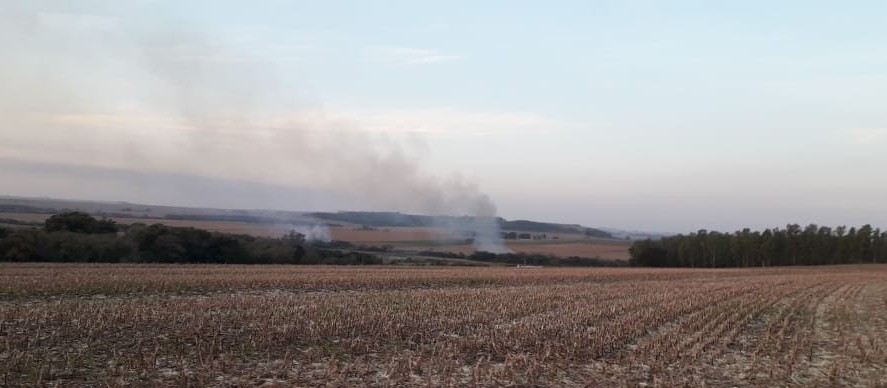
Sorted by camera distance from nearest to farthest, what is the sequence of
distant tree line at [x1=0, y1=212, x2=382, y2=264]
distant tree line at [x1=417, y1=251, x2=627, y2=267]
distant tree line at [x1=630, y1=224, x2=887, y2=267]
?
distant tree line at [x1=0, y1=212, x2=382, y2=264]
distant tree line at [x1=417, y1=251, x2=627, y2=267]
distant tree line at [x1=630, y1=224, x2=887, y2=267]

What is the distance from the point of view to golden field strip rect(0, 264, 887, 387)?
12.2 metres

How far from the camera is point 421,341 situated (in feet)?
53.0

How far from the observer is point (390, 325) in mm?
18141

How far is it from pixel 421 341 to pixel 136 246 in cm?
5506

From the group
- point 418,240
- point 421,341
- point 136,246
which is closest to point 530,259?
point 418,240

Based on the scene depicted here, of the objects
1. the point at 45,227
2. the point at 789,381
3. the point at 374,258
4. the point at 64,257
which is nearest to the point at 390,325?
the point at 789,381

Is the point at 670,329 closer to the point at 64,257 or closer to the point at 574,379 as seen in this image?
the point at 574,379

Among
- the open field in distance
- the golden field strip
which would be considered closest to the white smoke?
the open field in distance

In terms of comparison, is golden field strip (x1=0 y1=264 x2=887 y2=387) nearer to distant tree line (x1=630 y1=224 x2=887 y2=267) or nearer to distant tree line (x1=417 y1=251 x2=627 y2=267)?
distant tree line (x1=417 y1=251 x2=627 y2=267)

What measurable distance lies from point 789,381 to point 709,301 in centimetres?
1547

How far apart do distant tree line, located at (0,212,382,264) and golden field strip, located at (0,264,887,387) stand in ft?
107

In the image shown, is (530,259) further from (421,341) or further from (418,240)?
(421,341)

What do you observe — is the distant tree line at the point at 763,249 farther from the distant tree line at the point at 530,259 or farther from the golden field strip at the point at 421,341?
the golden field strip at the point at 421,341

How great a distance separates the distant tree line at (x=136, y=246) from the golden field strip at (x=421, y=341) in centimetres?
3257
